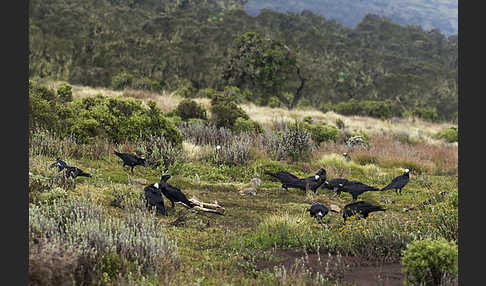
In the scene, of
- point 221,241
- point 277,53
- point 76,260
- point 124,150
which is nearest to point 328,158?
point 124,150

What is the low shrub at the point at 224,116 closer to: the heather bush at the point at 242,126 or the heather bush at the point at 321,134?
the heather bush at the point at 242,126

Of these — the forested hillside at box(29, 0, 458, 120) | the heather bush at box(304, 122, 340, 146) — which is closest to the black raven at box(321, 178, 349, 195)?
the heather bush at box(304, 122, 340, 146)

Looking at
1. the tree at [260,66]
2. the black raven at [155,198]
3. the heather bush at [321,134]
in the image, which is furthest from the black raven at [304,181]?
the tree at [260,66]

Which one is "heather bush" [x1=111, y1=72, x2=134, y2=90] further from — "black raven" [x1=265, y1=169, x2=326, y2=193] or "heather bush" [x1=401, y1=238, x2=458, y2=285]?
"heather bush" [x1=401, y1=238, x2=458, y2=285]

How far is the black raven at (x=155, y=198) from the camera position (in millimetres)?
6184

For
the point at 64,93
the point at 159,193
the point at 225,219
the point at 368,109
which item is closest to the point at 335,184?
the point at 225,219

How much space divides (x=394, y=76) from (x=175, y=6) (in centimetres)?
3267

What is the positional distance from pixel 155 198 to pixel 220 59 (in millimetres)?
33643

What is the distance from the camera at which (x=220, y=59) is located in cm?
3881

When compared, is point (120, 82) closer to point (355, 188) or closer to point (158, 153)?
point (158, 153)

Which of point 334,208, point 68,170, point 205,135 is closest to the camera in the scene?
point 68,170

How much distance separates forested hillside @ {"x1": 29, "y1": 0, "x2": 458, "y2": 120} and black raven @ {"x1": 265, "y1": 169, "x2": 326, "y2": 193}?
62.1 ft

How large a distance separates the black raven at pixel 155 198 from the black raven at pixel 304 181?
3.15m

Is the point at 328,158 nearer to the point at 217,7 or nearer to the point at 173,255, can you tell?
the point at 173,255
